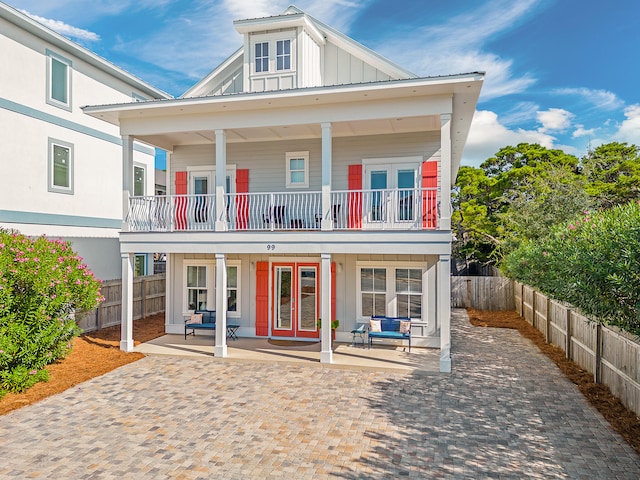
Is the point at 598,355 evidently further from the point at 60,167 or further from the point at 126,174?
the point at 60,167

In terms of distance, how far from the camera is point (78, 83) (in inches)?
587

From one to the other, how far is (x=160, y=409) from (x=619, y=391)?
25.1 ft

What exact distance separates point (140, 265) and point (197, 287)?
6.83 meters

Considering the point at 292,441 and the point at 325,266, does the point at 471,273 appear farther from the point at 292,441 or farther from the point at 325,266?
the point at 292,441

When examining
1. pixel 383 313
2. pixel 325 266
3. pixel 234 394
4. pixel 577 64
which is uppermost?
pixel 577 64

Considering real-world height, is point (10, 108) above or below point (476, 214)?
above

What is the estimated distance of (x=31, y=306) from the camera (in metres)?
8.16

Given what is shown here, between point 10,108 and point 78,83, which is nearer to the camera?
point 10,108

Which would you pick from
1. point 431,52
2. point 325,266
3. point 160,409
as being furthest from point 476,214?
point 160,409

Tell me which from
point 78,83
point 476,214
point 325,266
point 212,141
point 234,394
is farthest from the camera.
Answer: point 476,214

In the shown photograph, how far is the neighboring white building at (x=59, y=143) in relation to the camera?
1248cm

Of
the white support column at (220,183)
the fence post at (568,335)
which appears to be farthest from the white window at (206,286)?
the fence post at (568,335)

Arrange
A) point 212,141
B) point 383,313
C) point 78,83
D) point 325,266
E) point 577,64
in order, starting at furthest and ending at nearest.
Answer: point 577,64 → point 78,83 → point 212,141 → point 383,313 → point 325,266

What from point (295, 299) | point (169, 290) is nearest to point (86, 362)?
point (169, 290)
